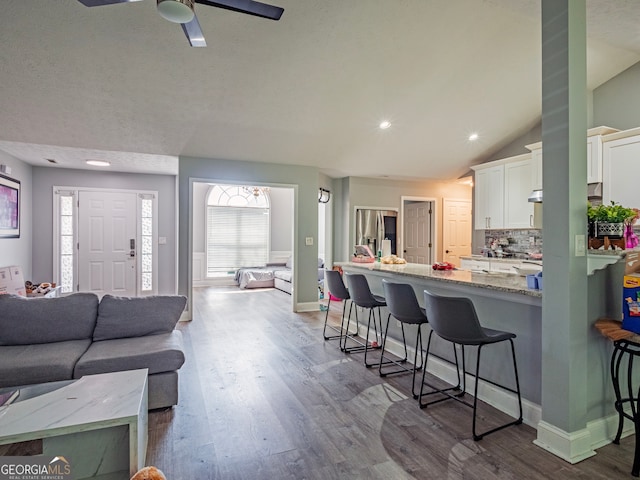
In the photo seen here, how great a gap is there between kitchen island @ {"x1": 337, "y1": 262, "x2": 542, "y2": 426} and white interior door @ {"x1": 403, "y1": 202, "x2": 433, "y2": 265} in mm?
4709

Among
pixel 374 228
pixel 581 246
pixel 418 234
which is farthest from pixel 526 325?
pixel 418 234

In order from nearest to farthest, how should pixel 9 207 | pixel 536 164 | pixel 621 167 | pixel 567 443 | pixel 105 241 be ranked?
pixel 567 443 < pixel 621 167 < pixel 9 207 < pixel 536 164 < pixel 105 241

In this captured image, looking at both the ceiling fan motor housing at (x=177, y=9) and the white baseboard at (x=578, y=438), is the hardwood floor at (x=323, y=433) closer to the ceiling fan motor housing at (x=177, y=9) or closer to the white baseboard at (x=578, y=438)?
the white baseboard at (x=578, y=438)

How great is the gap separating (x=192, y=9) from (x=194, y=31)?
0.36 metres

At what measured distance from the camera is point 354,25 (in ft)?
10.7

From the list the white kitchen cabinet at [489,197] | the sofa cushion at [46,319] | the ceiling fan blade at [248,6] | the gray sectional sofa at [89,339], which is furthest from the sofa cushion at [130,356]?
the white kitchen cabinet at [489,197]

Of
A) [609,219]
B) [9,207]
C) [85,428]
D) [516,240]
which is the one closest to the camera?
[85,428]

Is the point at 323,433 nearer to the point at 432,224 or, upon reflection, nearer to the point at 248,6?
the point at 248,6

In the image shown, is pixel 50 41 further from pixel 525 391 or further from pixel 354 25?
pixel 525 391

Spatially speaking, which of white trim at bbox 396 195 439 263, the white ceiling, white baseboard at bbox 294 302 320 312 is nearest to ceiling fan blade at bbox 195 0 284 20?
the white ceiling

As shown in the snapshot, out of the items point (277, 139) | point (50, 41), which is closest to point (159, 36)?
point (50, 41)

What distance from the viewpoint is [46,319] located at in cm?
276

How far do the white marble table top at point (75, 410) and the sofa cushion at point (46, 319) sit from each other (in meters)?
0.94

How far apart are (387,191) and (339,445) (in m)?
5.98
